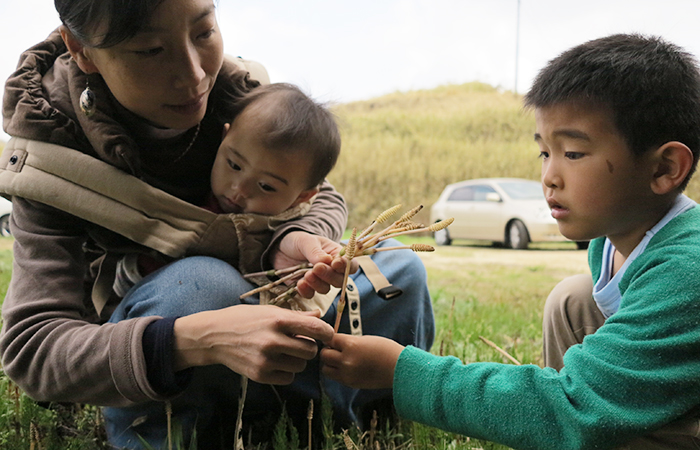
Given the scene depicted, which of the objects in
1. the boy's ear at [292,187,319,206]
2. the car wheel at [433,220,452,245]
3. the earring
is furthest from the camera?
the car wheel at [433,220,452,245]

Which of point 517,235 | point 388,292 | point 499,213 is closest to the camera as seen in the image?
point 388,292

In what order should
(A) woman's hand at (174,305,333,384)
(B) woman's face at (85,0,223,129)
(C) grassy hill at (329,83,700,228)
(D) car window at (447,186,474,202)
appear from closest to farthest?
(A) woman's hand at (174,305,333,384)
(B) woman's face at (85,0,223,129)
(D) car window at (447,186,474,202)
(C) grassy hill at (329,83,700,228)

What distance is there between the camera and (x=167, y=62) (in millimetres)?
1307

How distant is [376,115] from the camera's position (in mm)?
11914

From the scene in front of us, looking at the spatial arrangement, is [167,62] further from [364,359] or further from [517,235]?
[517,235]

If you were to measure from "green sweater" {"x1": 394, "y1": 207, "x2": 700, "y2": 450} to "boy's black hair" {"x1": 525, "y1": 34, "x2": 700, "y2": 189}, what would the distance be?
163 mm

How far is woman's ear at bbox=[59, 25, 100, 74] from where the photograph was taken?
4.36 feet

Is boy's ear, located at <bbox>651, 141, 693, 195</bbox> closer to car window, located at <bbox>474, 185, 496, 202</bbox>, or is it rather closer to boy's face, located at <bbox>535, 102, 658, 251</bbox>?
boy's face, located at <bbox>535, 102, 658, 251</bbox>

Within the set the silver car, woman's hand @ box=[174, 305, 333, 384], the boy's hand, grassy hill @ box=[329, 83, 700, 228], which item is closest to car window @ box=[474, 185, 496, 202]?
the silver car

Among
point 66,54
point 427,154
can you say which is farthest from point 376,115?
point 66,54

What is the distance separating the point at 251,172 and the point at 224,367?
1.60 feet

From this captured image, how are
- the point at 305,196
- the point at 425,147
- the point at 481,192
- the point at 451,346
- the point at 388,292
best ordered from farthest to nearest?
the point at 425,147, the point at 481,192, the point at 451,346, the point at 305,196, the point at 388,292

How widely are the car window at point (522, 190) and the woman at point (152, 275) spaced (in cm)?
643

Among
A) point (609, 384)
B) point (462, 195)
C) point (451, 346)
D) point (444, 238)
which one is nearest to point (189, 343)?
point (609, 384)
